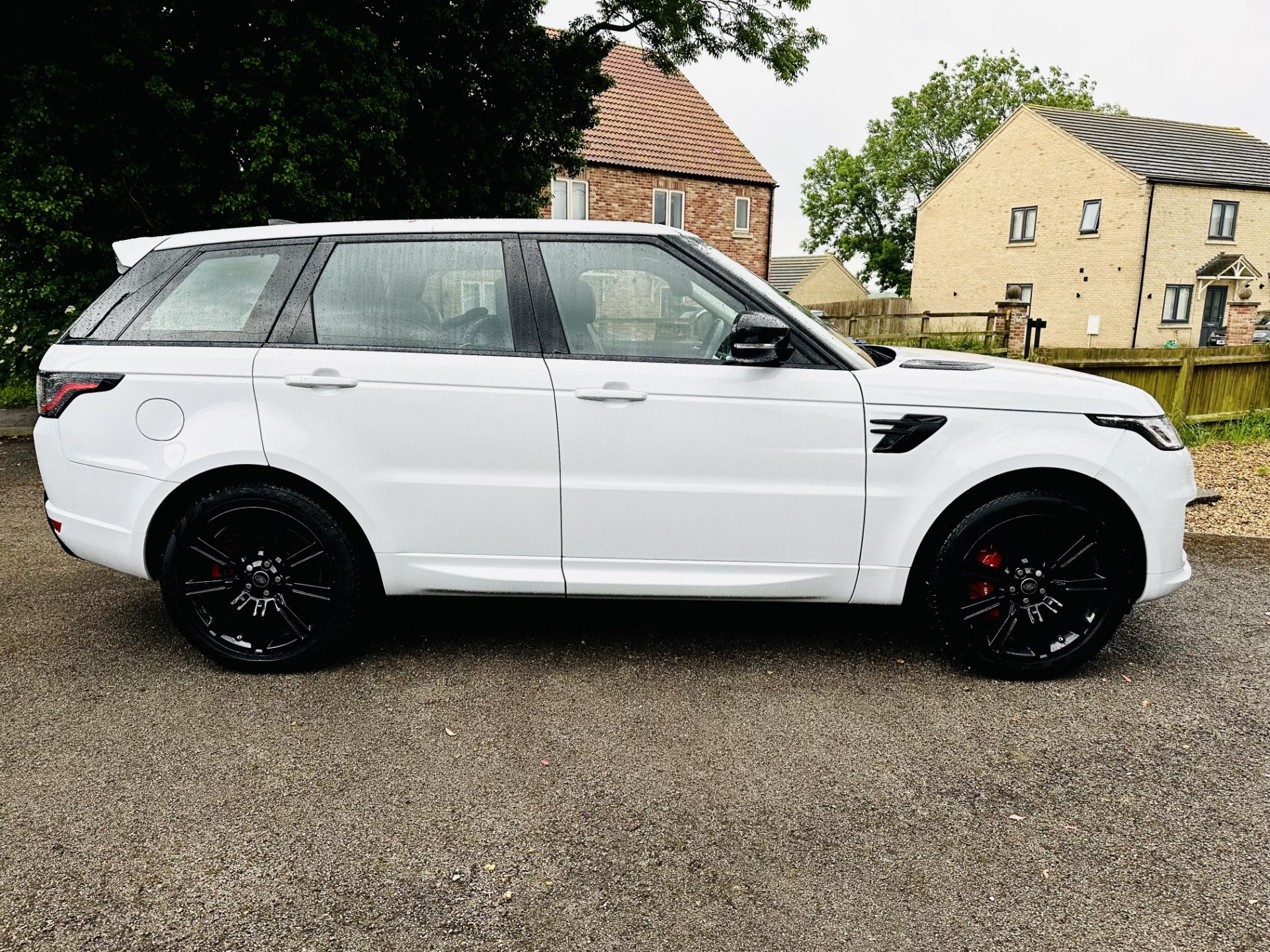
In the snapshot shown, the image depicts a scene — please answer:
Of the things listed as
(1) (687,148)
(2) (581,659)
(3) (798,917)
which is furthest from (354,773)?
(1) (687,148)

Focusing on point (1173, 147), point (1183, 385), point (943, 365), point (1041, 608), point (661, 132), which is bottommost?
point (1041, 608)

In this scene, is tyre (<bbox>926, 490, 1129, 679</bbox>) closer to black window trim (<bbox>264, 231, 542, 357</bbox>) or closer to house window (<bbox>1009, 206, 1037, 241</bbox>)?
black window trim (<bbox>264, 231, 542, 357</bbox>)

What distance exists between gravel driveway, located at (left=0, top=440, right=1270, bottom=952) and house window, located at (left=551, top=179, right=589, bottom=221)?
896 inches

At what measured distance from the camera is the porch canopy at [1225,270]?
32438mm

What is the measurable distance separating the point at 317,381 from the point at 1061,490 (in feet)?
9.89

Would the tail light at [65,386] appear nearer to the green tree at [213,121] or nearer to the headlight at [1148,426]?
the headlight at [1148,426]

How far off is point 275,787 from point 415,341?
5.72 feet

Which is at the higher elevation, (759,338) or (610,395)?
(759,338)

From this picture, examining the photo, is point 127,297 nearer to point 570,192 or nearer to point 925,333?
point 925,333

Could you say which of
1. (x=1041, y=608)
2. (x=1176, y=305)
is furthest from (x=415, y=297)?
(x=1176, y=305)

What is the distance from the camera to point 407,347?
3648 mm

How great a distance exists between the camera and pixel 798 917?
2.36 metres

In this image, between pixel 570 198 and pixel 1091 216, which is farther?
pixel 1091 216

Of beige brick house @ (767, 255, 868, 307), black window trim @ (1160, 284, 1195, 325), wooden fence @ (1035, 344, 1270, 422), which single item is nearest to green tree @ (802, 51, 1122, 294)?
beige brick house @ (767, 255, 868, 307)
